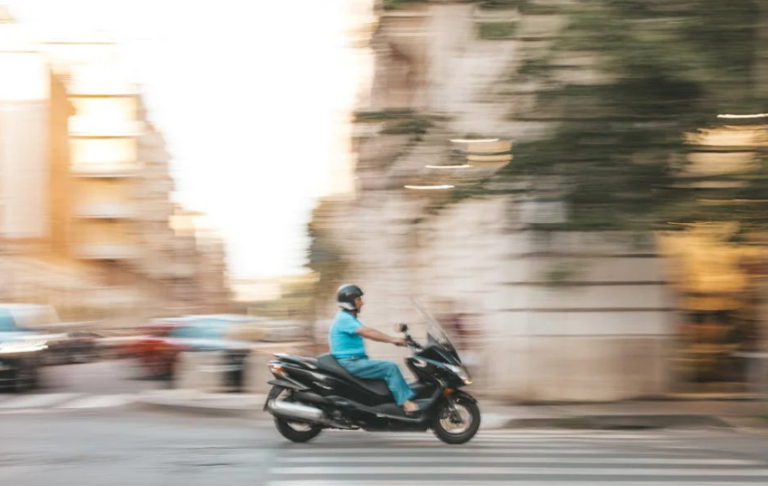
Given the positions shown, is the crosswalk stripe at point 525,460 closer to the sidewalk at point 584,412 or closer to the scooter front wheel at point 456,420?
the scooter front wheel at point 456,420

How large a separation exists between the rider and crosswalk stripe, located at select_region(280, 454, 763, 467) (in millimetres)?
1129

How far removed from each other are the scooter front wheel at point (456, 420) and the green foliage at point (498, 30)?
3.62 m

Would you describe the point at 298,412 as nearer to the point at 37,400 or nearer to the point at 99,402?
the point at 99,402

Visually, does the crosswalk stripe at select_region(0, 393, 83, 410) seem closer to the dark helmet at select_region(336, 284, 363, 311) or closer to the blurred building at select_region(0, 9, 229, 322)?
the dark helmet at select_region(336, 284, 363, 311)

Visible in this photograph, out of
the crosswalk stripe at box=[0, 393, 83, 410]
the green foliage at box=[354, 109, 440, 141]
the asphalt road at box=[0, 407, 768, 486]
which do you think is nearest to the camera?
the asphalt road at box=[0, 407, 768, 486]

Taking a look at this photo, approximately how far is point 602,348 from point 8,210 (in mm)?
61333

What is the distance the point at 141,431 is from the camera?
12.0 meters

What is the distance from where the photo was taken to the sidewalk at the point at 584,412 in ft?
42.3

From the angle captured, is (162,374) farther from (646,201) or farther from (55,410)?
(646,201)

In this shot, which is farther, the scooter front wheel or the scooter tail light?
the scooter tail light

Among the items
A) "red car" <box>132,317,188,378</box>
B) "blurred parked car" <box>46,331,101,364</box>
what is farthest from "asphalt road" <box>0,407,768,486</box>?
"blurred parked car" <box>46,331,101,364</box>

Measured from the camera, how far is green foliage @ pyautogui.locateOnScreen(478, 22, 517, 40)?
36.5ft

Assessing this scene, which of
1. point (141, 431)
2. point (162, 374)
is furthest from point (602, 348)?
point (162, 374)

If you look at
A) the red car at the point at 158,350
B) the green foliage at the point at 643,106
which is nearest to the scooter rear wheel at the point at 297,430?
the green foliage at the point at 643,106
